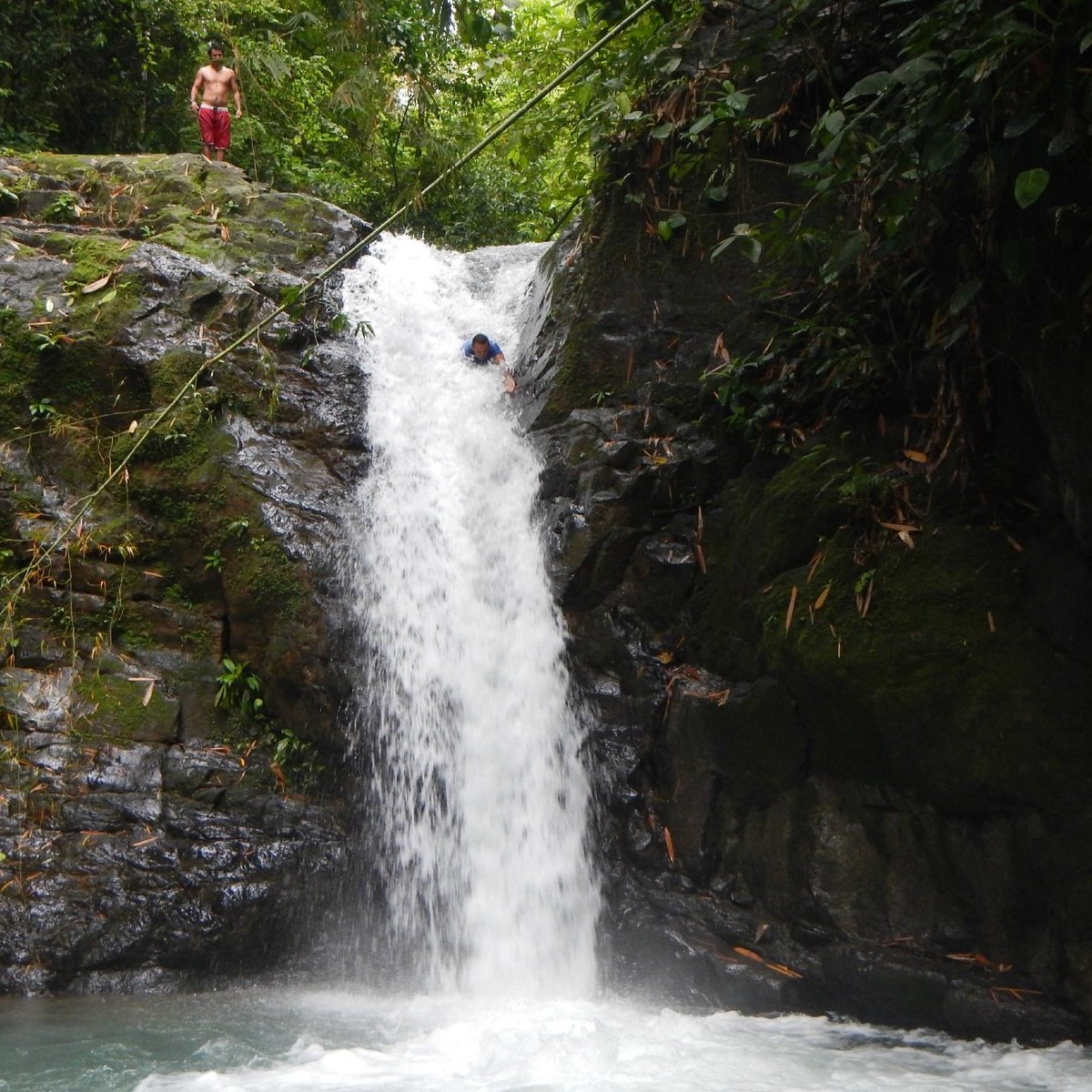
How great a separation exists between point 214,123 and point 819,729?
8.48m

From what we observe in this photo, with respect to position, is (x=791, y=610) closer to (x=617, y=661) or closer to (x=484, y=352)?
(x=617, y=661)

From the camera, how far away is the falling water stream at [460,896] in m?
3.73

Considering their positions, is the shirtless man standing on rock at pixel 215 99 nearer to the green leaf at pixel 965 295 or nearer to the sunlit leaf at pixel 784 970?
the green leaf at pixel 965 295

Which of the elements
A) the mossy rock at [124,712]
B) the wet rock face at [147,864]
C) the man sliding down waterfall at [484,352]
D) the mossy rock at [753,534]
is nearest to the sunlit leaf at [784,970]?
the mossy rock at [753,534]

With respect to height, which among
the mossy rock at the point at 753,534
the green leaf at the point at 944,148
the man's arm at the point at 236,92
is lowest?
the mossy rock at the point at 753,534

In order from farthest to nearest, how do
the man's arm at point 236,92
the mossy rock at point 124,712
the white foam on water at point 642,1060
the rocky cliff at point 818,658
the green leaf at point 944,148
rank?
the man's arm at point 236,92 → the mossy rock at point 124,712 → the rocky cliff at point 818,658 → the white foam on water at point 642,1060 → the green leaf at point 944,148

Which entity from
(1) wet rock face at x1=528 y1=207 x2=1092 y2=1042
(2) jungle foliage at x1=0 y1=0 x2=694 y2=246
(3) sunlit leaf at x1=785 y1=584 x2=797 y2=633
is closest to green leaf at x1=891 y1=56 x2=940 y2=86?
(1) wet rock face at x1=528 y1=207 x2=1092 y2=1042

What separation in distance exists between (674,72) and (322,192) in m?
7.92

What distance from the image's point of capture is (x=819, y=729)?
4594mm

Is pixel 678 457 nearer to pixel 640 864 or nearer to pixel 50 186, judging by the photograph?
pixel 640 864

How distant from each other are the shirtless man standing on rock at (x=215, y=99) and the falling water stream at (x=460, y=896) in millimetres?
2652

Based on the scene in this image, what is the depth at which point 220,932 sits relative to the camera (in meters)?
5.21

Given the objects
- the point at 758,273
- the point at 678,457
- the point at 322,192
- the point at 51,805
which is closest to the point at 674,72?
the point at 758,273

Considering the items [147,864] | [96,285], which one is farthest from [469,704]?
[96,285]
